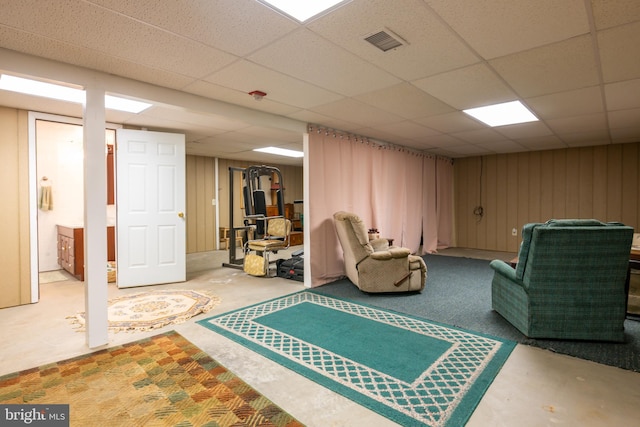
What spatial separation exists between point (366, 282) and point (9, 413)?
317 centimetres

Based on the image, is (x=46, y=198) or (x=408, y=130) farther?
(x=46, y=198)

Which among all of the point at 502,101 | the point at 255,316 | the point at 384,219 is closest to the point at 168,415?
the point at 255,316

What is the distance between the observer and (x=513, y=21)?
77.4 inches

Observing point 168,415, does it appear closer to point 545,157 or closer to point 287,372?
point 287,372

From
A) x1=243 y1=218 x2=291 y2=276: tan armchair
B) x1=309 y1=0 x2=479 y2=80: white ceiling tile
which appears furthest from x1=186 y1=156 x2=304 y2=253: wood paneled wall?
x1=309 y1=0 x2=479 y2=80: white ceiling tile

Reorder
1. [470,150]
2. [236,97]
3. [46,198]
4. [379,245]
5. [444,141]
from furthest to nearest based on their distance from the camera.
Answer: [470,150] < [444,141] < [46,198] < [379,245] < [236,97]

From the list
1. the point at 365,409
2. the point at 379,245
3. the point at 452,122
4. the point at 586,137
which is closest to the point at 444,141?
the point at 452,122

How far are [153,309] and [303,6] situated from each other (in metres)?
3.21

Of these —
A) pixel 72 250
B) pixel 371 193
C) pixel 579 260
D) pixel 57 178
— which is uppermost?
pixel 57 178

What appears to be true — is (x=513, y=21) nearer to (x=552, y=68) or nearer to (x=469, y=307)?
(x=552, y=68)

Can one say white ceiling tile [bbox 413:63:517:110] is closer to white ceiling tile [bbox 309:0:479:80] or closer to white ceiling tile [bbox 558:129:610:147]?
white ceiling tile [bbox 309:0:479:80]

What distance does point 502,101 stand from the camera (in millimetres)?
3580

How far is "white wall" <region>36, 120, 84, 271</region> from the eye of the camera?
553 centimetres

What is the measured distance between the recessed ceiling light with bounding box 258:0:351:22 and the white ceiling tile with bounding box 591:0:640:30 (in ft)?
4.62
